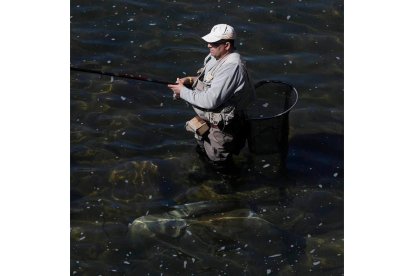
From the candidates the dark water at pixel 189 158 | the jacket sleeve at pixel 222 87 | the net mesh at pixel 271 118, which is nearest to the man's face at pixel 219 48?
the jacket sleeve at pixel 222 87

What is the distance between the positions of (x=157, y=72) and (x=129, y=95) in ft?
1.90

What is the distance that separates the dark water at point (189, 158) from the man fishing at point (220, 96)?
44cm

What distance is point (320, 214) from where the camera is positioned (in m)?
8.21

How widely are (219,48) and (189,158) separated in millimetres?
1461

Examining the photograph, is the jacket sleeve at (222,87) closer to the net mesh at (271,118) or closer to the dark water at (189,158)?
the net mesh at (271,118)

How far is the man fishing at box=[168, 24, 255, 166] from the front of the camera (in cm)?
782

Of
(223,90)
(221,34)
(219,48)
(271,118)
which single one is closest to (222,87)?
(223,90)

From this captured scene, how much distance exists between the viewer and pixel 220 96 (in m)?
7.80

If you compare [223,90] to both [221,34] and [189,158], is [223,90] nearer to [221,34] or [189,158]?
[221,34]

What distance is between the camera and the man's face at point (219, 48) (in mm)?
7867

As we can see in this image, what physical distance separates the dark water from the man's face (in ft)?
4.17

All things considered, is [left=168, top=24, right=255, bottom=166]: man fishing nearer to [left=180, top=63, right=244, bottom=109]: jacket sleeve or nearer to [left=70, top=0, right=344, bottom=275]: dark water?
[left=180, top=63, right=244, bottom=109]: jacket sleeve

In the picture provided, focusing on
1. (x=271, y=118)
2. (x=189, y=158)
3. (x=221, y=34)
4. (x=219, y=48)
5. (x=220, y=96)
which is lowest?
(x=189, y=158)
